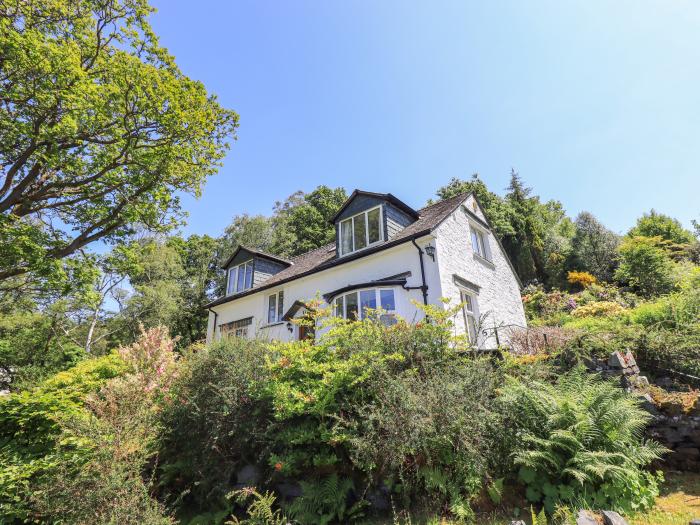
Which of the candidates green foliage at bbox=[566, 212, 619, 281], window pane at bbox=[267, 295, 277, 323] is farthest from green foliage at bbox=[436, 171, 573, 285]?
window pane at bbox=[267, 295, 277, 323]

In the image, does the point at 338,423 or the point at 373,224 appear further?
the point at 373,224

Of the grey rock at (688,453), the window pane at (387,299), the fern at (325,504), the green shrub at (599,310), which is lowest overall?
the fern at (325,504)

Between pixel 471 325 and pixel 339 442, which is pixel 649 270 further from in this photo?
pixel 339 442

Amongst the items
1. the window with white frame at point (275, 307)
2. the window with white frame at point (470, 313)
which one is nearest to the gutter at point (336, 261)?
the window with white frame at point (275, 307)

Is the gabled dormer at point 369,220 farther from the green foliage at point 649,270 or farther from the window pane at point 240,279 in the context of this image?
the green foliage at point 649,270

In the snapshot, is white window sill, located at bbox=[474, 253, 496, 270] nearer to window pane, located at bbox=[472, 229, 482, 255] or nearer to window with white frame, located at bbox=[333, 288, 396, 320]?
window pane, located at bbox=[472, 229, 482, 255]

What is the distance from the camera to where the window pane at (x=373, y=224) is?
1466 centimetres

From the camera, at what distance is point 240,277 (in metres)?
21.4

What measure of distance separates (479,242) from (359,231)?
586 cm

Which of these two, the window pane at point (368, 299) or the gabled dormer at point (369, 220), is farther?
the gabled dormer at point (369, 220)

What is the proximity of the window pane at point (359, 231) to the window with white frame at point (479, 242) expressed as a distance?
5053 mm

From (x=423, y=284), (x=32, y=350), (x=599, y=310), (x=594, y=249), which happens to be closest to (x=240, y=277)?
(x=423, y=284)

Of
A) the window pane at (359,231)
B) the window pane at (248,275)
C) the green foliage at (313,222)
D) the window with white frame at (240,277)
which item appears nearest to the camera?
the window pane at (359,231)

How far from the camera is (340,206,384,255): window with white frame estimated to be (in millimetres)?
14688
